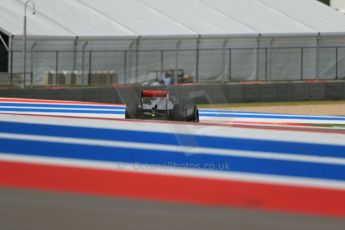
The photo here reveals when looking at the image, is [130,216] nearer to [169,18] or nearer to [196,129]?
[196,129]

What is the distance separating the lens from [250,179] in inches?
192

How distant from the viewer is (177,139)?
21.1 ft

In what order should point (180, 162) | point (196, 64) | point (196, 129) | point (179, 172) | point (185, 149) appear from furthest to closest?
1. point (196, 64)
2. point (196, 129)
3. point (185, 149)
4. point (180, 162)
5. point (179, 172)

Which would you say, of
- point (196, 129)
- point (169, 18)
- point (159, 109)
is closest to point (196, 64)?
point (169, 18)

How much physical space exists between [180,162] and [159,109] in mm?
3697

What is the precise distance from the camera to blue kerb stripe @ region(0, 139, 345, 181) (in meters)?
5.69

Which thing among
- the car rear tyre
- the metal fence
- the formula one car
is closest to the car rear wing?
the formula one car

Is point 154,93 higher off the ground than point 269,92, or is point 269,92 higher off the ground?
Result: point 269,92

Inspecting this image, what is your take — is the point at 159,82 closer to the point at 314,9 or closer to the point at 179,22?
the point at 179,22

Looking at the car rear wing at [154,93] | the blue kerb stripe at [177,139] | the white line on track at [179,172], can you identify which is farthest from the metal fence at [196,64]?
the white line on track at [179,172]

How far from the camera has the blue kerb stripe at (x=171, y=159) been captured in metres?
5.69

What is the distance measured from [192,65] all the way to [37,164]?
79.9 feet

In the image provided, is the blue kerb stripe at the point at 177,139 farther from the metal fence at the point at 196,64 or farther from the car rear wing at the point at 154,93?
the metal fence at the point at 196,64

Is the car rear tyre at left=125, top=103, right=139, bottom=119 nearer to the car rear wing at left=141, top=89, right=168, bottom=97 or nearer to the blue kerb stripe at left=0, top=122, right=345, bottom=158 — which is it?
the car rear wing at left=141, top=89, right=168, bottom=97
